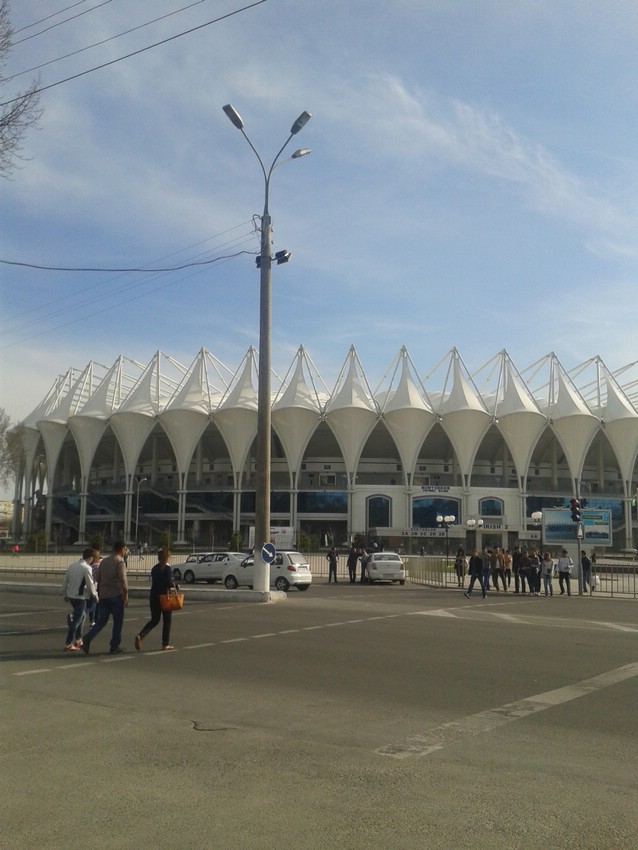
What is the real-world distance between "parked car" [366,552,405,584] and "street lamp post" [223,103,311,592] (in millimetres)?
13534

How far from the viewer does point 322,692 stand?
8.38 meters

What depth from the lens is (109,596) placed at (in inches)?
450

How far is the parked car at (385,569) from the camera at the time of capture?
34.7 m

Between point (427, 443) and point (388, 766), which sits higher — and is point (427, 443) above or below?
above

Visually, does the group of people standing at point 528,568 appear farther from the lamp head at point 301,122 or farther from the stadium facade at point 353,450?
the stadium facade at point 353,450

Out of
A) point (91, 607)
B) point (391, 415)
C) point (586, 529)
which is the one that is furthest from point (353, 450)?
point (91, 607)

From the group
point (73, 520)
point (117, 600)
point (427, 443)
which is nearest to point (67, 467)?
point (73, 520)

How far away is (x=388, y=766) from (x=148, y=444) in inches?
3267

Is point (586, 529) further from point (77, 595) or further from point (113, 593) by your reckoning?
point (77, 595)

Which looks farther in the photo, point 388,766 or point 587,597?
point 587,597

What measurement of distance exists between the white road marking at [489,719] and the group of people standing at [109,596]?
5565mm

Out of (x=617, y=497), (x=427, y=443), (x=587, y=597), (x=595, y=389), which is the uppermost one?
(x=595, y=389)

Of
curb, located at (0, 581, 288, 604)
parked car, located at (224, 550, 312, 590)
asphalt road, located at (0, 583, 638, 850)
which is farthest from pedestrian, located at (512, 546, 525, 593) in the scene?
asphalt road, located at (0, 583, 638, 850)

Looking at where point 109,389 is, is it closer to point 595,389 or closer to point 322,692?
point 595,389
